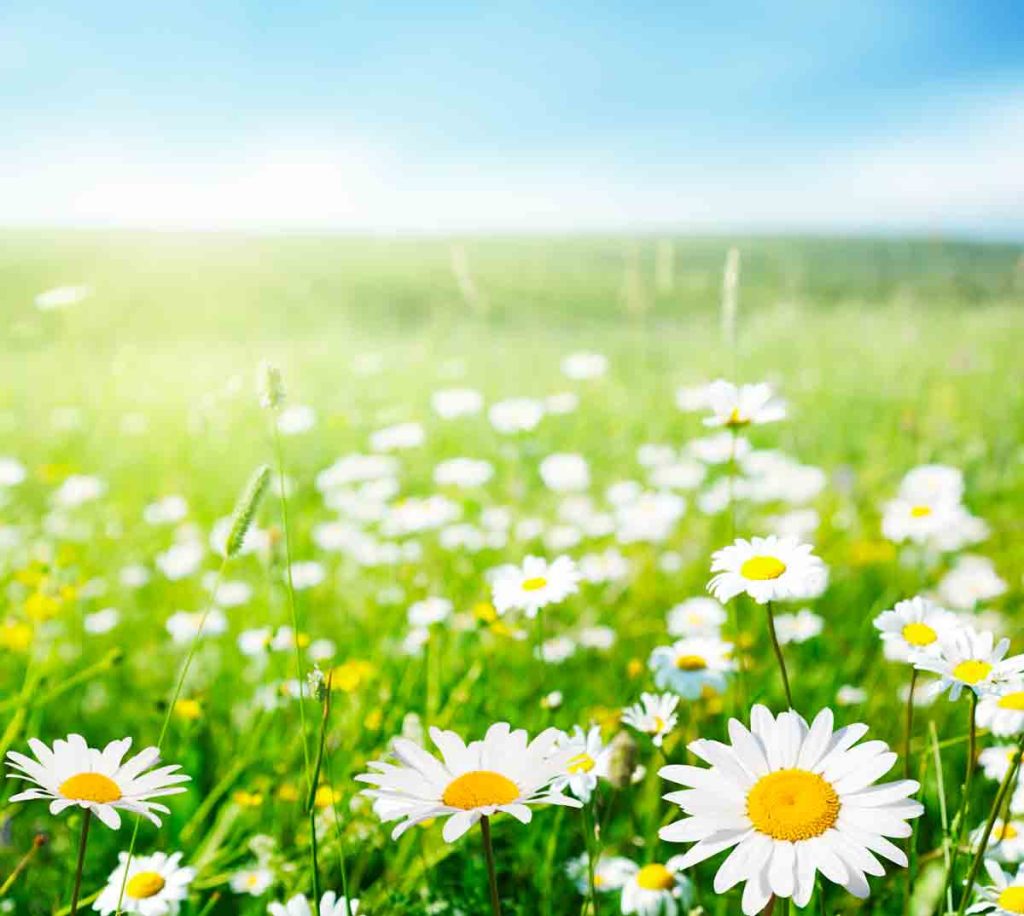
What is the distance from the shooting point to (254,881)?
4.55ft

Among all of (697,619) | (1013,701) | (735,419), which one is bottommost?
(697,619)

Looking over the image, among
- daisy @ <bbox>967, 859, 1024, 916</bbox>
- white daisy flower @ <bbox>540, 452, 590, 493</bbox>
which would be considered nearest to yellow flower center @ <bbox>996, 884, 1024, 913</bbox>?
daisy @ <bbox>967, 859, 1024, 916</bbox>

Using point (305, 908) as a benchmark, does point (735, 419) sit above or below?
above

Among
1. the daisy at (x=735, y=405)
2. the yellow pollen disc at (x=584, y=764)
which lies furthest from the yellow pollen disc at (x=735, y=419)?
the yellow pollen disc at (x=584, y=764)

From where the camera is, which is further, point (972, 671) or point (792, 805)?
point (972, 671)

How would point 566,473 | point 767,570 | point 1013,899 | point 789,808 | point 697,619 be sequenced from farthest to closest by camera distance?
point 566,473 < point 697,619 < point 767,570 < point 1013,899 < point 789,808

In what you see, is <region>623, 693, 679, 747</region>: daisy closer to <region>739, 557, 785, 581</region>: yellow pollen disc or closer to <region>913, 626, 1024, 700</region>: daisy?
<region>739, 557, 785, 581</region>: yellow pollen disc

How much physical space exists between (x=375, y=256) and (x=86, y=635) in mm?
24961

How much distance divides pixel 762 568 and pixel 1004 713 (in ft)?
1.40

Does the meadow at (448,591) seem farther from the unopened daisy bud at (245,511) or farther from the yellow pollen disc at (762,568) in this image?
the yellow pollen disc at (762,568)

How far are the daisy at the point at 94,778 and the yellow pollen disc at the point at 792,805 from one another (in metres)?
0.47

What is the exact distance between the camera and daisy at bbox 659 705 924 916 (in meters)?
0.74

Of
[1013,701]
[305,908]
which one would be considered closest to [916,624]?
[1013,701]

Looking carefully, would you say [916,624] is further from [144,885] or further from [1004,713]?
[144,885]
